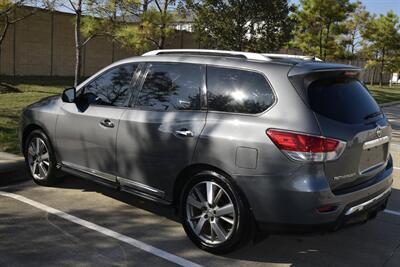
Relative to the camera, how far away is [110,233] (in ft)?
15.6

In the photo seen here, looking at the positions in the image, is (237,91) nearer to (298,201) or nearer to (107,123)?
(298,201)

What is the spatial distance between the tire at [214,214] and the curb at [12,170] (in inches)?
119

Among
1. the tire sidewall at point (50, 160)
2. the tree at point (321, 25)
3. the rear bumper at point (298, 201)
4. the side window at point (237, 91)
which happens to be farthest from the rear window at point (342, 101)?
the tree at point (321, 25)

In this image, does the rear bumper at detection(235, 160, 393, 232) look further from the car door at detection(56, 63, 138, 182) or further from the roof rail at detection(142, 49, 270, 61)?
the car door at detection(56, 63, 138, 182)

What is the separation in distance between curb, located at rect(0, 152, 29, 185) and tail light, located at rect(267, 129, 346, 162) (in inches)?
159

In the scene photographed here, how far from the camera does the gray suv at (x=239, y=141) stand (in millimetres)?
3848

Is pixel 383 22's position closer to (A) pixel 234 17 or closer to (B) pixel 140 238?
(A) pixel 234 17

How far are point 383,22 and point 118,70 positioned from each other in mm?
40423

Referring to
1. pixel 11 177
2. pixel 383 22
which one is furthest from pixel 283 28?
pixel 383 22

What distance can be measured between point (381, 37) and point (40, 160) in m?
40.4

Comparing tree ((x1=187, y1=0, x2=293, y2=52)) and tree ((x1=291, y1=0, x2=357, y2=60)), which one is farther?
tree ((x1=291, y1=0, x2=357, y2=60))

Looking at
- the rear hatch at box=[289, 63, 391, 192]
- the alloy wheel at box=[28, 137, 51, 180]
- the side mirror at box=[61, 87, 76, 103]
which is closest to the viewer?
the rear hatch at box=[289, 63, 391, 192]

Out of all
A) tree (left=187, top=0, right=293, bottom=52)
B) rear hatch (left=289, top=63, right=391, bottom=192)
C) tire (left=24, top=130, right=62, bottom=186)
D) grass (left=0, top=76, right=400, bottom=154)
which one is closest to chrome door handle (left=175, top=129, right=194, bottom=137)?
rear hatch (left=289, top=63, right=391, bottom=192)

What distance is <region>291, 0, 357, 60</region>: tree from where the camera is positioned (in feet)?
81.5
